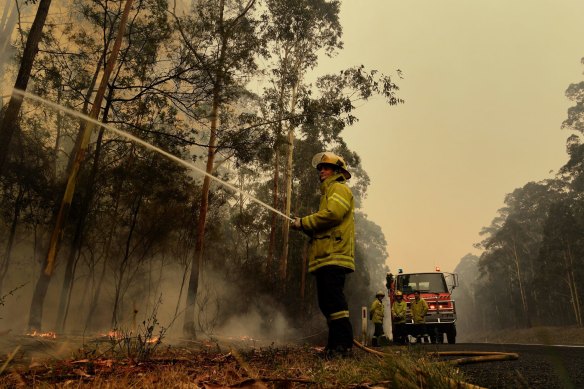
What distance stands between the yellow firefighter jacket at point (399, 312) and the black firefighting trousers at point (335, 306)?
863cm

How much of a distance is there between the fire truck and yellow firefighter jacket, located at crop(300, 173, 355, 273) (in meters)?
8.35

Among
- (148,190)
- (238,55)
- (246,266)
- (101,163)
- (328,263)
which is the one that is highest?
(238,55)

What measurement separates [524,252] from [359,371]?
47867mm

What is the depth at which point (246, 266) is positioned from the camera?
1992cm

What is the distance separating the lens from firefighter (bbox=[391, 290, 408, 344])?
40.1ft

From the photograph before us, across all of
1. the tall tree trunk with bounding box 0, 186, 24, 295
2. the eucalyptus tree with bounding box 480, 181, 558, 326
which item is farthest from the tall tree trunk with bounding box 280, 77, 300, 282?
the eucalyptus tree with bounding box 480, 181, 558, 326

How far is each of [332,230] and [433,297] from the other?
10415mm

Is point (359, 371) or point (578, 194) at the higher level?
point (578, 194)

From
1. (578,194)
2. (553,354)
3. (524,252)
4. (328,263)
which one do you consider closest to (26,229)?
(328,263)

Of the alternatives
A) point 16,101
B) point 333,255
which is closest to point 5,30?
point 16,101

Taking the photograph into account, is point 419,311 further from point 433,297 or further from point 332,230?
point 332,230

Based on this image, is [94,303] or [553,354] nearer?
[553,354]

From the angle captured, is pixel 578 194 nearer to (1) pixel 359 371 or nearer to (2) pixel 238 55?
(2) pixel 238 55

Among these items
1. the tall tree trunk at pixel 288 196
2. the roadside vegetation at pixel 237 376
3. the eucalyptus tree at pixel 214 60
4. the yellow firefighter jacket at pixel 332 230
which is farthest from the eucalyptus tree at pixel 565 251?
the roadside vegetation at pixel 237 376
